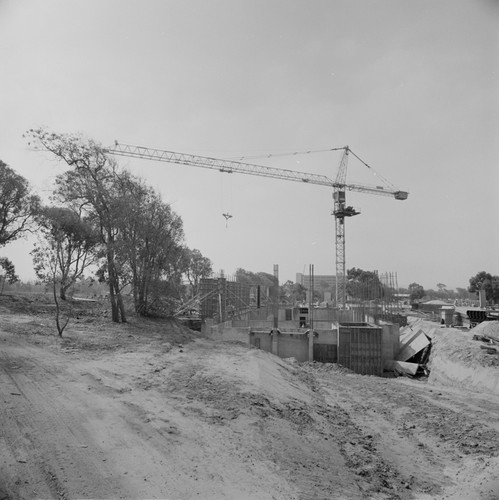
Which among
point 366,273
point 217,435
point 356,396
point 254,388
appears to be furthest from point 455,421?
point 366,273

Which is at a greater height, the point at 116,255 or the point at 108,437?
the point at 116,255

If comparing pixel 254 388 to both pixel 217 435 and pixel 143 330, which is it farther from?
pixel 143 330

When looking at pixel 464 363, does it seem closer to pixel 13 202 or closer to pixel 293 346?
pixel 293 346

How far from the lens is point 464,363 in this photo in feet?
49.4

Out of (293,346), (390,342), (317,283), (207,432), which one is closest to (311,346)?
(293,346)

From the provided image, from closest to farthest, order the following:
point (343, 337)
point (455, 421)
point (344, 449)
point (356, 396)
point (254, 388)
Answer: point (344, 449), point (254, 388), point (455, 421), point (356, 396), point (343, 337)

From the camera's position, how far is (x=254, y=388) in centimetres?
895

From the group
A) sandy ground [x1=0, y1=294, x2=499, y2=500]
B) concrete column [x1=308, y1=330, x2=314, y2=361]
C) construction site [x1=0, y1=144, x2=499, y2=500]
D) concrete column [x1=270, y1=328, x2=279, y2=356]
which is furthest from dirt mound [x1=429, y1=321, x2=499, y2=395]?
concrete column [x1=270, y1=328, x2=279, y2=356]

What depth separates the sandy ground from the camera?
4863 mm

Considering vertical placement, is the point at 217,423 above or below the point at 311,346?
above

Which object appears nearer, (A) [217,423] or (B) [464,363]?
(A) [217,423]

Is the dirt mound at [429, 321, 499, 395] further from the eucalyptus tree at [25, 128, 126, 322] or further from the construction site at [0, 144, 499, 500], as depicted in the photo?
the eucalyptus tree at [25, 128, 126, 322]

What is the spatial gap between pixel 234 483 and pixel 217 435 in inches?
50.7

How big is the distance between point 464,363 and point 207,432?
13.6 meters
